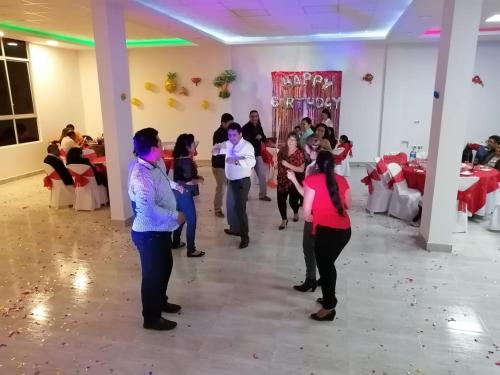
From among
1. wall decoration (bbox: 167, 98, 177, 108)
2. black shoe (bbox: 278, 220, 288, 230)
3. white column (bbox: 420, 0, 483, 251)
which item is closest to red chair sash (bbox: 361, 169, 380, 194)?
white column (bbox: 420, 0, 483, 251)

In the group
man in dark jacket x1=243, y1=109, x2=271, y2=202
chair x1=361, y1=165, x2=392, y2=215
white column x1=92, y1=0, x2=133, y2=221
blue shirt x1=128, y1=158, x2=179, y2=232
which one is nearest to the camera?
blue shirt x1=128, y1=158, x2=179, y2=232

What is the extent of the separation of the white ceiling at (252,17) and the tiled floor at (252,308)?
10.7 ft

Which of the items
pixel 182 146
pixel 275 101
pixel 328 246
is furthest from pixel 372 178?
pixel 275 101

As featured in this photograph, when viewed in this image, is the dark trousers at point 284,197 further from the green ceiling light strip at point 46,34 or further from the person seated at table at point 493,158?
the green ceiling light strip at point 46,34

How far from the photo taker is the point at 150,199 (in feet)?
8.67

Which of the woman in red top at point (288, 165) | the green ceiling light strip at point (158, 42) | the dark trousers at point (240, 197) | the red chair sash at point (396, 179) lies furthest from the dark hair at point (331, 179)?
the green ceiling light strip at point (158, 42)

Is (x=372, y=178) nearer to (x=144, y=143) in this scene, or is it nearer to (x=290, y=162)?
(x=290, y=162)

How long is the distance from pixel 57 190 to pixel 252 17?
4.42 metres

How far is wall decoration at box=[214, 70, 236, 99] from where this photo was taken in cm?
960

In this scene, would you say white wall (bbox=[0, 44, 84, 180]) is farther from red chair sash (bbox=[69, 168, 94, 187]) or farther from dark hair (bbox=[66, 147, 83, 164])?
red chair sash (bbox=[69, 168, 94, 187])

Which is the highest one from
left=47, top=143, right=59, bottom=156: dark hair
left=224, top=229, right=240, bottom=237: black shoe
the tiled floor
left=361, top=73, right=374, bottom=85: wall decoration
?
left=361, top=73, right=374, bottom=85: wall decoration

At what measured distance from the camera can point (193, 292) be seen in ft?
11.9

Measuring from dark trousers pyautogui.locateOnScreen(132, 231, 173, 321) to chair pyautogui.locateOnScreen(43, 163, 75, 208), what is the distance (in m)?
4.10

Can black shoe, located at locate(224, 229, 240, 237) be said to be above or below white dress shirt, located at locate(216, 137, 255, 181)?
below
